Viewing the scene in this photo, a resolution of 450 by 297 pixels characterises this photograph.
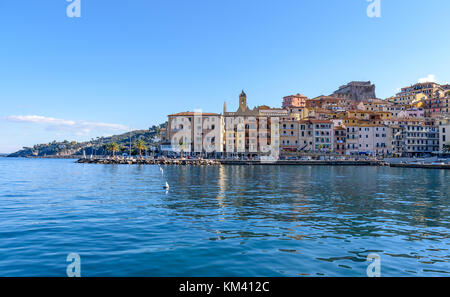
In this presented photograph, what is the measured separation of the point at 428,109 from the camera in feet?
474

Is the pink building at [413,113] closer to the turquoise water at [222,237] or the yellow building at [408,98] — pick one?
the yellow building at [408,98]

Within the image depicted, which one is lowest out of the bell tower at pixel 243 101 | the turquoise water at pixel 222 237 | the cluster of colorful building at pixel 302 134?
the turquoise water at pixel 222 237

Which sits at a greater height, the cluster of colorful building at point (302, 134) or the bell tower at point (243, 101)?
the bell tower at point (243, 101)

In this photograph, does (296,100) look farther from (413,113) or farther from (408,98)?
(408,98)

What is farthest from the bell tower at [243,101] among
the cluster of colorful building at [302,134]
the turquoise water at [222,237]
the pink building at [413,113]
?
the turquoise water at [222,237]

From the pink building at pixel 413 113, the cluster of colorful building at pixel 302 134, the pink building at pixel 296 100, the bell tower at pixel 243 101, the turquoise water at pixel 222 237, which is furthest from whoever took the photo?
the pink building at pixel 296 100

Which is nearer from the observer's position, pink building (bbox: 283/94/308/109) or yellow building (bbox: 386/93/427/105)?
yellow building (bbox: 386/93/427/105)

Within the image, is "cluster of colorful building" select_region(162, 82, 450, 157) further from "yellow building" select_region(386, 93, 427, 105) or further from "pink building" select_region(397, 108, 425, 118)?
"yellow building" select_region(386, 93, 427, 105)

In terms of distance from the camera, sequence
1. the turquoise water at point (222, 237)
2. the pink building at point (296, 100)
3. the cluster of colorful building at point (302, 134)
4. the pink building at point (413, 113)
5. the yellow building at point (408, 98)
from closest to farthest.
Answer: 1. the turquoise water at point (222, 237)
2. the cluster of colorful building at point (302, 134)
3. the pink building at point (413, 113)
4. the yellow building at point (408, 98)
5. the pink building at point (296, 100)

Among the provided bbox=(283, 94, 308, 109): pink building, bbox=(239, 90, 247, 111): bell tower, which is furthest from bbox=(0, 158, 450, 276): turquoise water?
bbox=(283, 94, 308, 109): pink building
